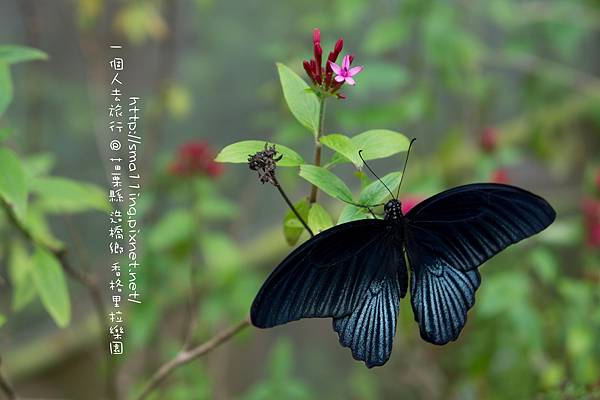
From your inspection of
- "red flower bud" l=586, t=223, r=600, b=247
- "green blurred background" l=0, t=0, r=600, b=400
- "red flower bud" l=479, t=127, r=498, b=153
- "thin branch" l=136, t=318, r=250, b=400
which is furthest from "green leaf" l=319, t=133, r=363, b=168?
"red flower bud" l=586, t=223, r=600, b=247

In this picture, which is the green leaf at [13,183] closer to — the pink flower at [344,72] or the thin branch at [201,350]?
the thin branch at [201,350]

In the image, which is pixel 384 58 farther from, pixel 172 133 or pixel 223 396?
pixel 223 396

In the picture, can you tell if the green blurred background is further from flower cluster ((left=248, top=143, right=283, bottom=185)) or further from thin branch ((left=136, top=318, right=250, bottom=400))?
flower cluster ((left=248, top=143, right=283, bottom=185))

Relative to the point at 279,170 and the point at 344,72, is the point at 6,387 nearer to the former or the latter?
the point at 344,72

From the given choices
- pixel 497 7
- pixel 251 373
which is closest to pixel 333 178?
pixel 497 7

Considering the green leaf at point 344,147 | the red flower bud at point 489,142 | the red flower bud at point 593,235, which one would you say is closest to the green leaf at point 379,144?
the green leaf at point 344,147

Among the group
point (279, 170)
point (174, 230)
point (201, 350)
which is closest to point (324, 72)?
point (201, 350)

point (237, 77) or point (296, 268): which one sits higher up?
point (237, 77)
